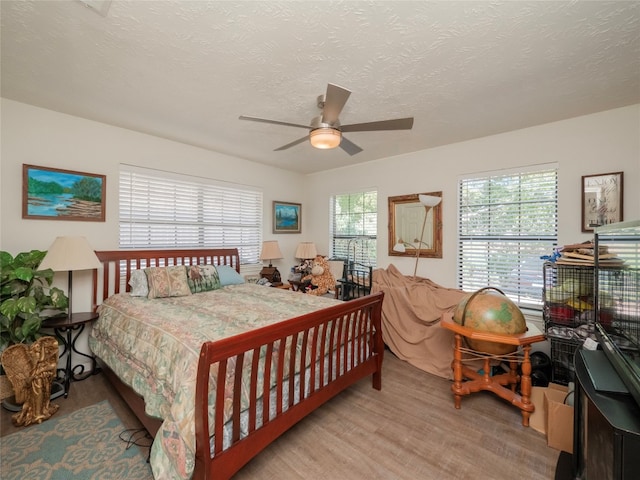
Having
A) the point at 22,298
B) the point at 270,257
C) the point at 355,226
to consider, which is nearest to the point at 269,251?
the point at 270,257

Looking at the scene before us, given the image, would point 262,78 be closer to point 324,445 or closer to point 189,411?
point 189,411

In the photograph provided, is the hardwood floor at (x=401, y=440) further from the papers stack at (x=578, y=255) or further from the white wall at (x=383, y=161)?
the white wall at (x=383, y=161)

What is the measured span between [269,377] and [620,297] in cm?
198

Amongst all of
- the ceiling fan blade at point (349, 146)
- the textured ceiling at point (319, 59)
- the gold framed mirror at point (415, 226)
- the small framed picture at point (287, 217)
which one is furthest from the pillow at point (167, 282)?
the gold framed mirror at point (415, 226)

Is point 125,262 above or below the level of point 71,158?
below

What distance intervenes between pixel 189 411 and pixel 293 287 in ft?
9.86

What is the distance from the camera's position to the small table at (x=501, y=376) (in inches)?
84.7

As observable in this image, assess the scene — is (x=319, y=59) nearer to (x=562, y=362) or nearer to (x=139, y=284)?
(x=139, y=284)

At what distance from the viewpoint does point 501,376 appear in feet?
8.14

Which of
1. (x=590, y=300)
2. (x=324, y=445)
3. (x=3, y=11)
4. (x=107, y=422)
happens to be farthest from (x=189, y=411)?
(x=590, y=300)

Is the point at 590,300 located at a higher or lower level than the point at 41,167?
lower

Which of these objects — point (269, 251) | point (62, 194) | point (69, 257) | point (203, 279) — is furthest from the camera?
point (269, 251)

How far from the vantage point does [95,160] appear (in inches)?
122

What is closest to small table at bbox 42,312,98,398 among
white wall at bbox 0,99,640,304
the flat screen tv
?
white wall at bbox 0,99,640,304
